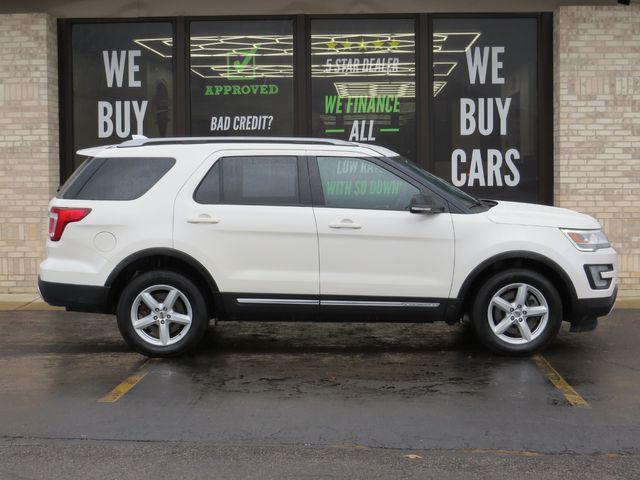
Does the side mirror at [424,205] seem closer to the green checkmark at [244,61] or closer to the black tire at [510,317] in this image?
the black tire at [510,317]

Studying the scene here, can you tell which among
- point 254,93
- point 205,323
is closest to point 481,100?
point 254,93

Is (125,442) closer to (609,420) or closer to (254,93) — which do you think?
(609,420)

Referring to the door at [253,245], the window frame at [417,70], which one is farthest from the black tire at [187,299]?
the window frame at [417,70]

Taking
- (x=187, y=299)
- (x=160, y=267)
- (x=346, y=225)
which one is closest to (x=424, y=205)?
(x=346, y=225)

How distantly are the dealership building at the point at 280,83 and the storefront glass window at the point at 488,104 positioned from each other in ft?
0.05

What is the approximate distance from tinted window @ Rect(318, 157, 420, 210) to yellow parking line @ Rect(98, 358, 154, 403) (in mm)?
1977

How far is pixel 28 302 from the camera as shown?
36.9 ft

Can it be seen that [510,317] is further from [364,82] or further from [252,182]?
[364,82]

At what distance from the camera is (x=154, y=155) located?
777 centimetres

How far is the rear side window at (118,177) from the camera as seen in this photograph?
771cm

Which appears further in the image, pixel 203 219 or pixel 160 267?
pixel 160 267

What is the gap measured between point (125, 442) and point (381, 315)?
2.82 meters

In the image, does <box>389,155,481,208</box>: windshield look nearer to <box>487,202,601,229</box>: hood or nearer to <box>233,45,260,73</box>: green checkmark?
<box>487,202,601,229</box>: hood

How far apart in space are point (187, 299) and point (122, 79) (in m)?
5.64
